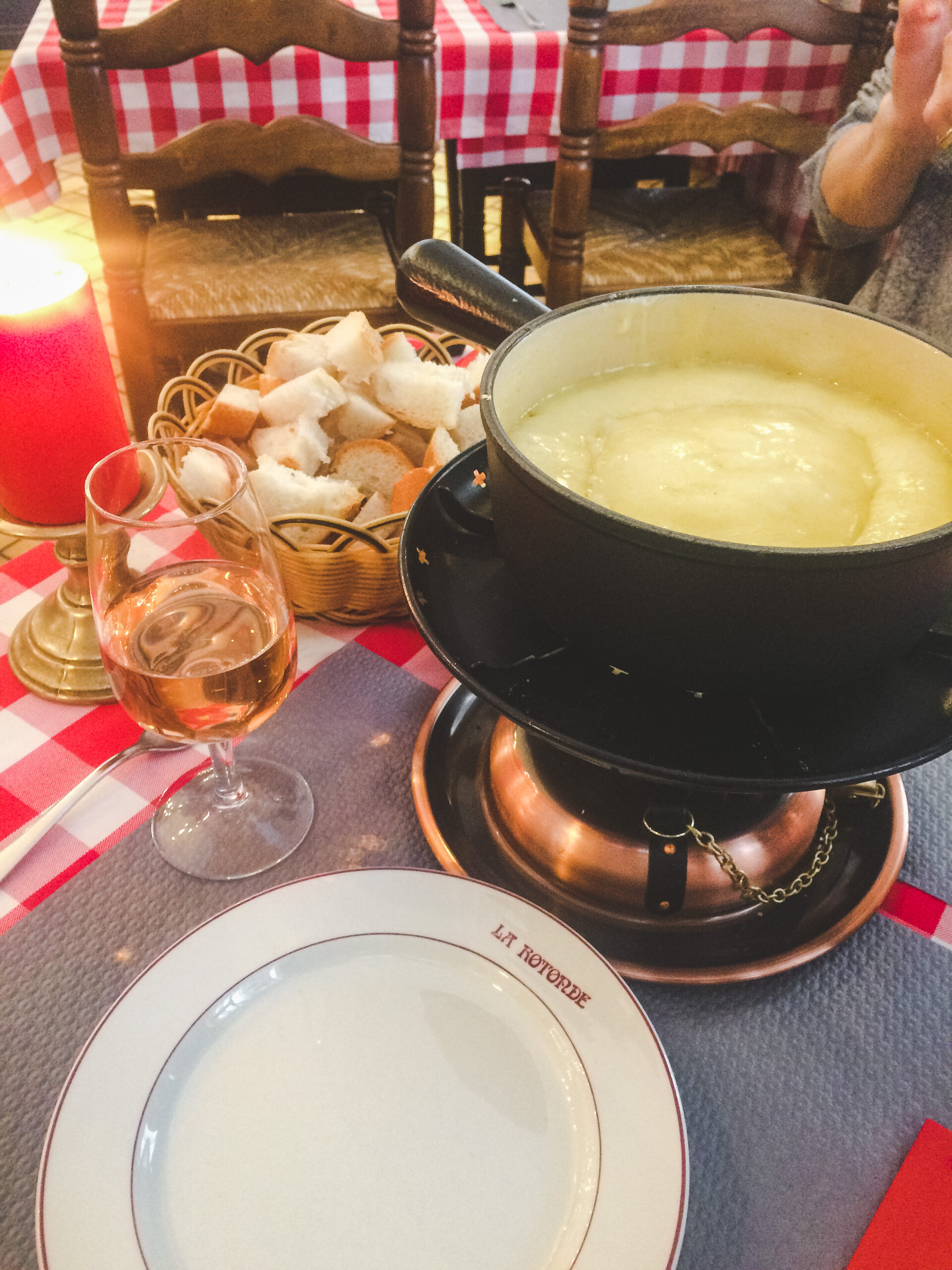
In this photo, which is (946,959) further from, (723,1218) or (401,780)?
(401,780)

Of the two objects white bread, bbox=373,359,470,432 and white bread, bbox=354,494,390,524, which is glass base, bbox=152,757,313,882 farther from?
white bread, bbox=373,359,470,432

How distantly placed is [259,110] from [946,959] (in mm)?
2238

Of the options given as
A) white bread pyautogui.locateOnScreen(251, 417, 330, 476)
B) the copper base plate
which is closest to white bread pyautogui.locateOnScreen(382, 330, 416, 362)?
white bread pyautogui.locateOnScreen(251, 417, 330, 476)

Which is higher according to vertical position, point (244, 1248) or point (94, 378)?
point (94, 378)

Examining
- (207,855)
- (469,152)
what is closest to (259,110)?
(469,152)

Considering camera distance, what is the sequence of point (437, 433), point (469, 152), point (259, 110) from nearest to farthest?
point (437, 433) < point (259, 110) < point (469, 152)

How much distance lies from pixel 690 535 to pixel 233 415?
61 centimetres

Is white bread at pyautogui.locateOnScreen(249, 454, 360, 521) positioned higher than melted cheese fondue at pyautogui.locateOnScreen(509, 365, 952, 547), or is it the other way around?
melted cheese fondue at pyautogui.locateOnScreen(509, 365, 952, 547)

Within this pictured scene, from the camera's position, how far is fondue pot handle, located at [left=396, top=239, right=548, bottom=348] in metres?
0.62

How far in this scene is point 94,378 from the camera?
0.74 metres

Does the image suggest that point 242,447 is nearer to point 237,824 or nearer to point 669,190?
point 237,824

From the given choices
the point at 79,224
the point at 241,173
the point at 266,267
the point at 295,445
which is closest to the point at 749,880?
the point at 295,445

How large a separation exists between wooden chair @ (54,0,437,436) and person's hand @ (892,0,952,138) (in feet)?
2.75

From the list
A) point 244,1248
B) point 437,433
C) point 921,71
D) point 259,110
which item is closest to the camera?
point 244,1248
